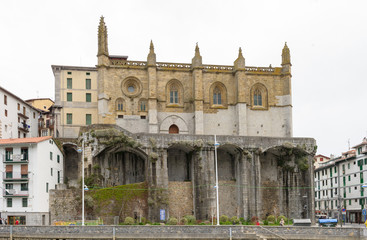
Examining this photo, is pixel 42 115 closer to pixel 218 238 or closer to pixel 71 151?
pixel 71 151

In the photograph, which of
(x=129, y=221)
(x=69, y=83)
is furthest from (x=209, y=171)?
(x=69, y=83)

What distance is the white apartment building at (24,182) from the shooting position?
57375 millimetres

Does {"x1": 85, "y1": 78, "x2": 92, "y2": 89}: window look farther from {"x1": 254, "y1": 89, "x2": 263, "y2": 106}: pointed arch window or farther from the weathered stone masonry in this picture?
{"x1": 254, "y1": 89, "x2": 263, "y2": 106}: pointed arch window

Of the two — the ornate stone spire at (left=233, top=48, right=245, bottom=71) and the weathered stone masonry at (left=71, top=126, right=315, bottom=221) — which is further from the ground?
the ornate stone spire at (left=233, top=48, right=245, bottom=71)

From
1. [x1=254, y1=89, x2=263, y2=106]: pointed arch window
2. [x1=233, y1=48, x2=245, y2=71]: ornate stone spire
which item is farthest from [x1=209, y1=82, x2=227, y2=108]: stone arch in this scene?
[x1=254, y1=89, x2=263, y2=106]: pointed arch window

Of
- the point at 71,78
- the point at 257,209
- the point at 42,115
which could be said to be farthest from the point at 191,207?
the point at 42,115

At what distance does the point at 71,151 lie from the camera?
A: 71.1 meters

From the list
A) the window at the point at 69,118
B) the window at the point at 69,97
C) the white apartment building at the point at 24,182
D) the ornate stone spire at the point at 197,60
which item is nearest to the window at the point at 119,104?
the window at the point at 69,97

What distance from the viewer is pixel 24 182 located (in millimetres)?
58094

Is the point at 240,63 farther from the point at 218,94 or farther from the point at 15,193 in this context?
the point at 15,193

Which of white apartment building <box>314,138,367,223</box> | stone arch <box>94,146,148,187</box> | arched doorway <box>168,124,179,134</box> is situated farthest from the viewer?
white apartment building <box>314,138,367,223</box>

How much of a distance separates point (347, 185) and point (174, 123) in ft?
126

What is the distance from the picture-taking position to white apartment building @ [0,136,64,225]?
2259 inches

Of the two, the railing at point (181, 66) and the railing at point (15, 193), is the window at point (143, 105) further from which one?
the railing at point (15, 193)
